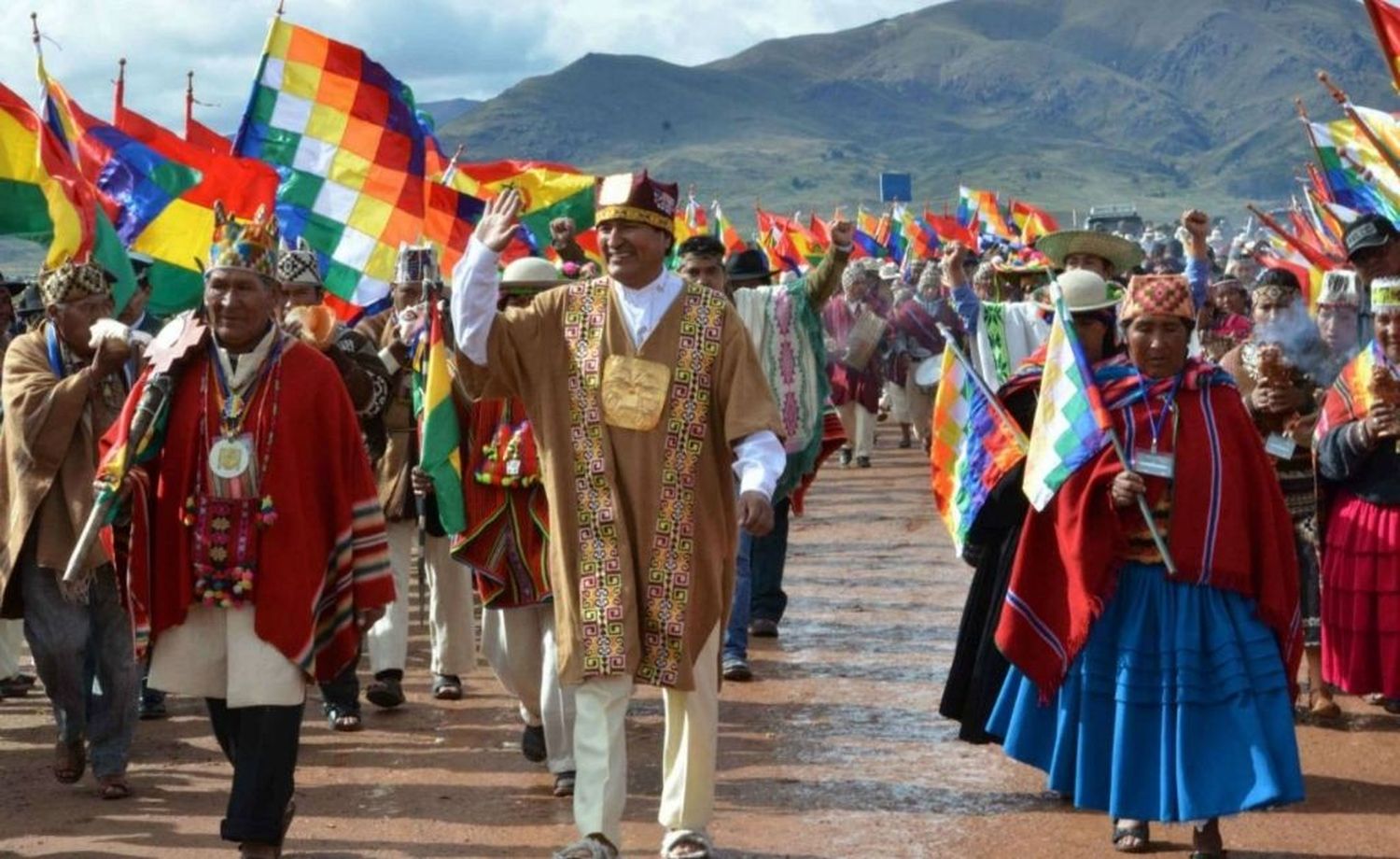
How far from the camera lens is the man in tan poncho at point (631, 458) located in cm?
715

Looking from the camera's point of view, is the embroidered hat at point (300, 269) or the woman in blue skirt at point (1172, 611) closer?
the woman in blue skirt at point (1172, 611)

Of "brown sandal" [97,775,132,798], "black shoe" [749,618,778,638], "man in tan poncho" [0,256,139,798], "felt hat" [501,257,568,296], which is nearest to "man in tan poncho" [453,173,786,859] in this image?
"felt hat" [501,257,568,296]

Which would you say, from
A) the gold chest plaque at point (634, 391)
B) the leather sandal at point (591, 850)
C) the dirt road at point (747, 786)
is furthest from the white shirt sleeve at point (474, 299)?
the dirt road at point (747, 786)

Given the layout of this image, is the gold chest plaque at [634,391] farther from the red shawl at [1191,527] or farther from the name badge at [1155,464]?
the name badge at [1155,464]

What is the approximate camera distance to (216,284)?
7.18 m

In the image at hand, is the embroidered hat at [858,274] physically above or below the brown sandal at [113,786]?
above

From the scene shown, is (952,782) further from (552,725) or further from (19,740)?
(19,740)

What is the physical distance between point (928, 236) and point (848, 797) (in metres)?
33.5

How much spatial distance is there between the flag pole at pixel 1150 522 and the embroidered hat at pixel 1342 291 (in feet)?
10.1

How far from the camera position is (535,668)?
29.4 feet

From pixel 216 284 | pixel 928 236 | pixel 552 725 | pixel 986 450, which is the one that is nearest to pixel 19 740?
pixel 552 725

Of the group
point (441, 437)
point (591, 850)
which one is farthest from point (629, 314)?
point (591, 850)

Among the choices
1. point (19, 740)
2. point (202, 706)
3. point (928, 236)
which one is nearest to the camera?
point (19, 740)

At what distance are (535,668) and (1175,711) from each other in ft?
8.57
